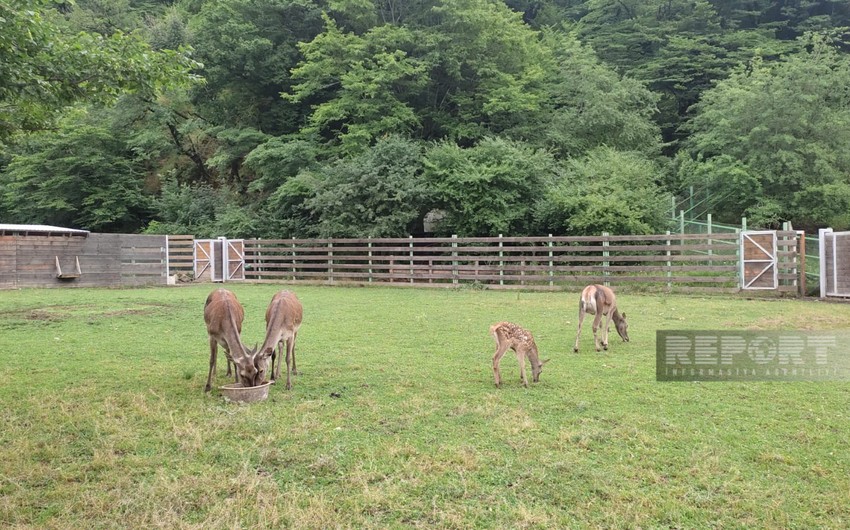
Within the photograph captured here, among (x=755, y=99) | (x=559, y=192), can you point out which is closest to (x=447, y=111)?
(x=559, y=192)

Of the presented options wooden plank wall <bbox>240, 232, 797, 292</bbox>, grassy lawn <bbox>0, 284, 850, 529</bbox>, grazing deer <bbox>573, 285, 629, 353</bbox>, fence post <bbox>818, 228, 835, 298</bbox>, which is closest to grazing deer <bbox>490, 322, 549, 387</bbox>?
grassy lawn <bbox>0, 284, 850, 529</bbox>

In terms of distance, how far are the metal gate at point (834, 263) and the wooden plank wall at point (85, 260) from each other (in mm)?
19785

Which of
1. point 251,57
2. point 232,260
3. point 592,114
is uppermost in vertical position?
point 251,57

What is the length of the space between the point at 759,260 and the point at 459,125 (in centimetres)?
1369

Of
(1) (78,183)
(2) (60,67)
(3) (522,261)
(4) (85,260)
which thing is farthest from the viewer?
(1) (78,183)

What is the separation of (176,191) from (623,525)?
29.6 metres

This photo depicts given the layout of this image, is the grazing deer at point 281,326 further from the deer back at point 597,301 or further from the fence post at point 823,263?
the fence post at point 823,263

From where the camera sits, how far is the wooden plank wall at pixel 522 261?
13.9 meters

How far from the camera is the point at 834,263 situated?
11.9m

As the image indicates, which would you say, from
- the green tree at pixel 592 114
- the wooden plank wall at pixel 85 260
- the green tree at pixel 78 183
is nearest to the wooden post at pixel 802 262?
the green tree at pixel 592 114

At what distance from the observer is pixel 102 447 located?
3732 mm

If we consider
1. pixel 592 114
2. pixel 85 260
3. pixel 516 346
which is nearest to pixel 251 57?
pixel 85 260

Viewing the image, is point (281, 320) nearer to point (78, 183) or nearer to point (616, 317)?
point (616, 317)

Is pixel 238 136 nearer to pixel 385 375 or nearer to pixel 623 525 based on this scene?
pixel 385 375
